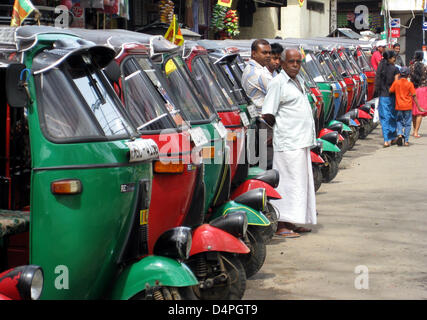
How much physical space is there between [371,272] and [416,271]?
0.40m

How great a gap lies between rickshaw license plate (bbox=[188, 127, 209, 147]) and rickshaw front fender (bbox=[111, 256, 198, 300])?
149 cm

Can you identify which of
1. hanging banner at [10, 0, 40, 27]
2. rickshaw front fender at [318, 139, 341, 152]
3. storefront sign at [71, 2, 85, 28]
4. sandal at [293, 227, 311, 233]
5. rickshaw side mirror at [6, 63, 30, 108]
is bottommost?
sandal at [293, 227, 311, 233]

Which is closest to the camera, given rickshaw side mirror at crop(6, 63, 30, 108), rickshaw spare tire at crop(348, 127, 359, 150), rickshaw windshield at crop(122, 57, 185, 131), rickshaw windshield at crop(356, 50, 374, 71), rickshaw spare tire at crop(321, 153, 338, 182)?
rickshaw side mirror at crop(6, 63, 30, 108)

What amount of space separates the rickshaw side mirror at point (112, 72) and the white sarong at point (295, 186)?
3044 millimetres

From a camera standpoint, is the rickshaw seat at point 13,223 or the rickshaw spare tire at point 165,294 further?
the rickshaw seat at point 13,223

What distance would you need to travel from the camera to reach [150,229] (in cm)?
548

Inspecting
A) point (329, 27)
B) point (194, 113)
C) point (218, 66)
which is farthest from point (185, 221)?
point (329, 27)

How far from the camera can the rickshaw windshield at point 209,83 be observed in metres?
8.02

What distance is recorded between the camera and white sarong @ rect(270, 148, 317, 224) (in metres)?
8.35

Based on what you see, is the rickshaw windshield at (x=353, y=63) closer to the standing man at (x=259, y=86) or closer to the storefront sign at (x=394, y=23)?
the standing man at (x=259, y=86)


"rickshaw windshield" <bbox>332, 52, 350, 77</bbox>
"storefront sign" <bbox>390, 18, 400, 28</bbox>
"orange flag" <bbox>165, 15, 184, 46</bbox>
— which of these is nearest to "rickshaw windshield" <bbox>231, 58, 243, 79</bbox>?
"orange flag" <bbox>165, 15, 184, 46</bbox>

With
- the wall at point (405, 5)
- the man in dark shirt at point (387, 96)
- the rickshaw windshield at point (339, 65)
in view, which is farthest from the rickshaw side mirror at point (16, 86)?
the wall at point (405, 5)

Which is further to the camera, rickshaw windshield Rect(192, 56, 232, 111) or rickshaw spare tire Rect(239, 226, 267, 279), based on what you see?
rickshaw windshield Rect(192, 56, 232, 111)

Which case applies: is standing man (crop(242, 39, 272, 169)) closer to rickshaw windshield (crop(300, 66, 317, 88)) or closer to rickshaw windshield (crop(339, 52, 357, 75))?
rickshaw windshield (crop(300, 66, 317, 88))
